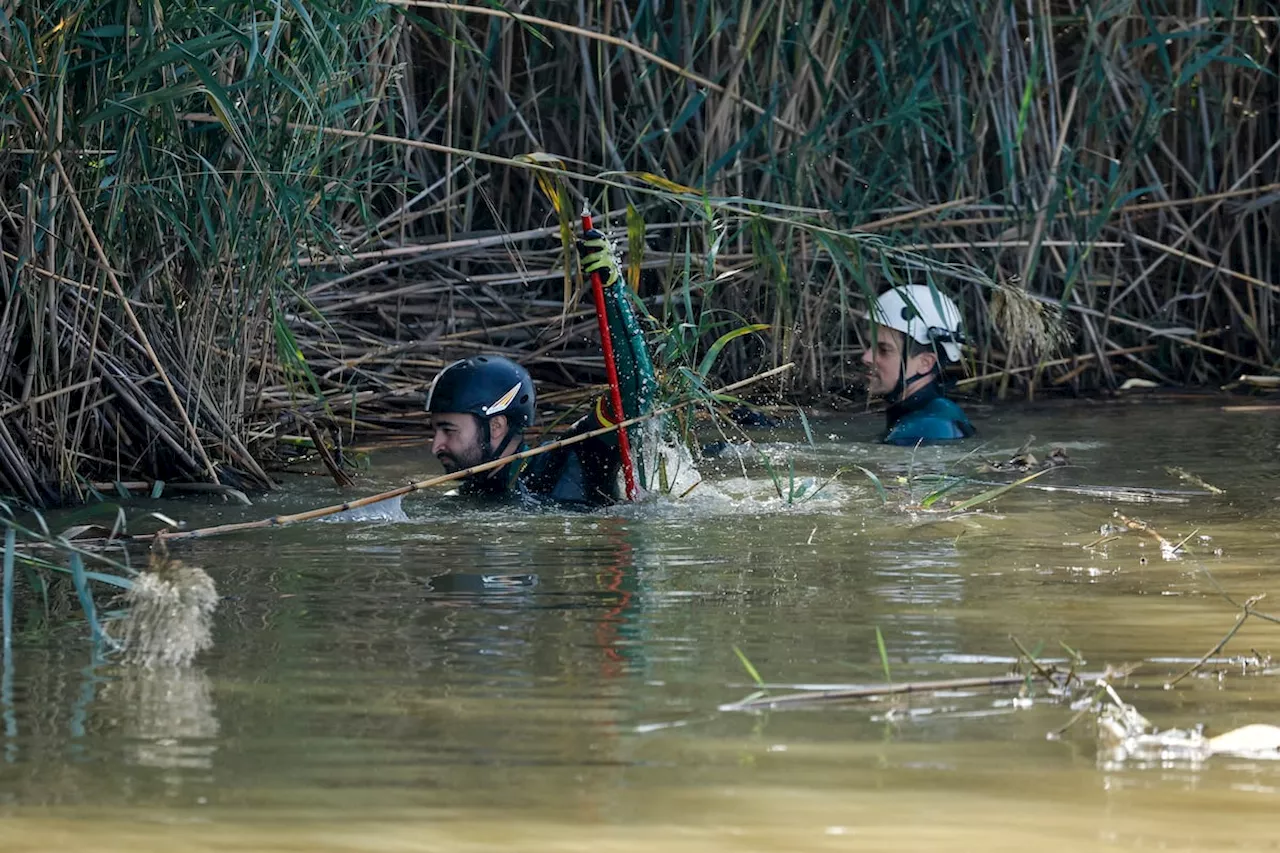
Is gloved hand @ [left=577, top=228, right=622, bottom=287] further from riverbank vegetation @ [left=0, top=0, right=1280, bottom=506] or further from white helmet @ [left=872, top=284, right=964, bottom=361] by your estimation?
white helmet @ [left=872, top=284, right=964, bottom=361]

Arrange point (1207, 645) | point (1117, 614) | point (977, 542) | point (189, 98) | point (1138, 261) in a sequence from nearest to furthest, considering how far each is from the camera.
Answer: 1. point (1207, 645)
2. point (1117, 614)
3. point (977, 542)
4. point (189, 98)
5. point (1138, 261)

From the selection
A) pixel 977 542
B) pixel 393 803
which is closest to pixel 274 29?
pixel 977 542

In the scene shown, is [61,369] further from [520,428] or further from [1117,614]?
[1117,614]

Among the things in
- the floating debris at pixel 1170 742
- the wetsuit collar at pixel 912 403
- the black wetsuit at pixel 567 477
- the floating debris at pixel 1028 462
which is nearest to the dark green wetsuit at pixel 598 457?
the black wetsuit at pixel 567 477

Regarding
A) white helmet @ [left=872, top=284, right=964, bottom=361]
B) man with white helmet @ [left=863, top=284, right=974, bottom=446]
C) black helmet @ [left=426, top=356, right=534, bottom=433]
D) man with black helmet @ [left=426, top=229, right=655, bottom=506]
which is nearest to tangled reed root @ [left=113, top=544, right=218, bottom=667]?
man with black helmet @ [left=426, top=229, right=655, bottom=506]

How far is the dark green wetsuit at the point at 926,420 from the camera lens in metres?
6.93

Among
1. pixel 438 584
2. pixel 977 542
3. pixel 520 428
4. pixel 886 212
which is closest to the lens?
pixel 438 584

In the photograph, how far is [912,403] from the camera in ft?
23.4

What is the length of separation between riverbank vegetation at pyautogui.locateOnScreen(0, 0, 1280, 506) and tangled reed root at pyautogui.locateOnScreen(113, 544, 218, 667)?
1.45 meters

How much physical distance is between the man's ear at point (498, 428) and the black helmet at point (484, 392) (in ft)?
0.06

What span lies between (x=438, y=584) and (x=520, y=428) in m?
1.71

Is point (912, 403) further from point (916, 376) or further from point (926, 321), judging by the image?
point (926, 321)

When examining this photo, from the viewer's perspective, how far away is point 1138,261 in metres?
8.33

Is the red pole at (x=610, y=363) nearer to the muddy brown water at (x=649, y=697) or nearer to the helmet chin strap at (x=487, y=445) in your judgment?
the muddy brown water at (x=649, y=697)
